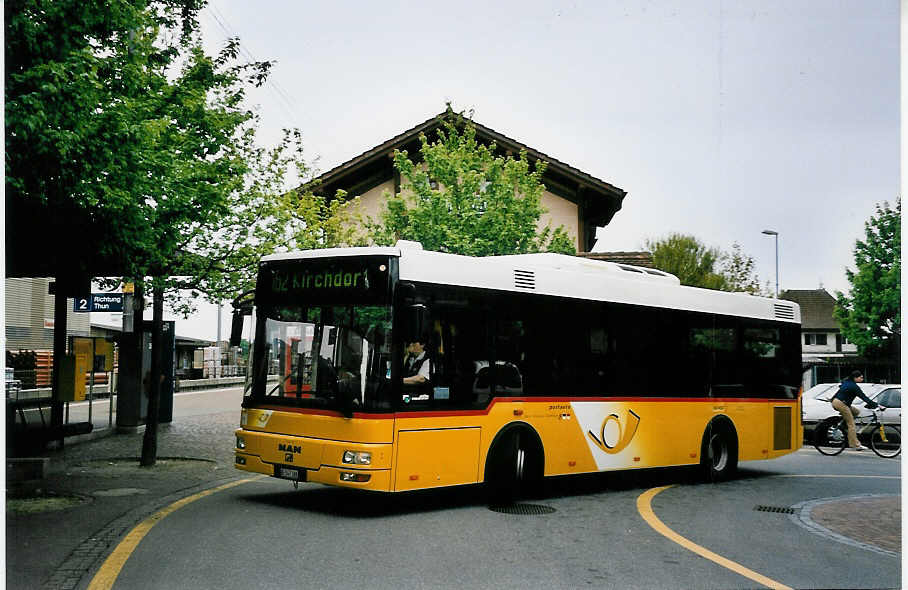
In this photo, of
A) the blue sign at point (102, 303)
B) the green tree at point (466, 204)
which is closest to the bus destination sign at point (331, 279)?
the blue sign at point (102, 303)

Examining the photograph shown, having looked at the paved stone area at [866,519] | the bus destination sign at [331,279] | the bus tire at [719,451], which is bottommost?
the paved stone area at [866,519]

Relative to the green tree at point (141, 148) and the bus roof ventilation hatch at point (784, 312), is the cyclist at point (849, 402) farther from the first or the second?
the green tree at point (141, 148)

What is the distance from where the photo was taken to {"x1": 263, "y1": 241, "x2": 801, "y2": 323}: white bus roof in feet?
35.0

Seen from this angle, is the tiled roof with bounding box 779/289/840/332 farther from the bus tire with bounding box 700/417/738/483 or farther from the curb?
the curb

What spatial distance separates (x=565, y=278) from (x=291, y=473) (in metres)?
4.24

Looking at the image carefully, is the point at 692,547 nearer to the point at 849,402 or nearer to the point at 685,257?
the point at 849,402

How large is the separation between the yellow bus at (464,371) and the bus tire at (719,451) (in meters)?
0.17

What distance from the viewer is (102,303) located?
1916 cm

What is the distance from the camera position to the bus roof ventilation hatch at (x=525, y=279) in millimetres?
11719

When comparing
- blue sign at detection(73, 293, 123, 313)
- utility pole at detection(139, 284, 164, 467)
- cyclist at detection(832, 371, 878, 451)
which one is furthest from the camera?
cyclist at detection(832, 371, 878, 451)

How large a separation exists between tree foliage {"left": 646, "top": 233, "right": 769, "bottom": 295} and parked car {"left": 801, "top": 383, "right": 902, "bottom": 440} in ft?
51.1

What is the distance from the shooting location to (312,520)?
33.1ft

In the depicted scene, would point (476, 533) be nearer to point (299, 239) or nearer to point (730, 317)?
point (730, 317)

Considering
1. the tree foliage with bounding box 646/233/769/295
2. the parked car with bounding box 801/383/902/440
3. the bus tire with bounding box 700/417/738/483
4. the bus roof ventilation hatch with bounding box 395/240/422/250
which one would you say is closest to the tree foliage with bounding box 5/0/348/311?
the bus roof ventilation hatch with bounding box 395/240/422/250
